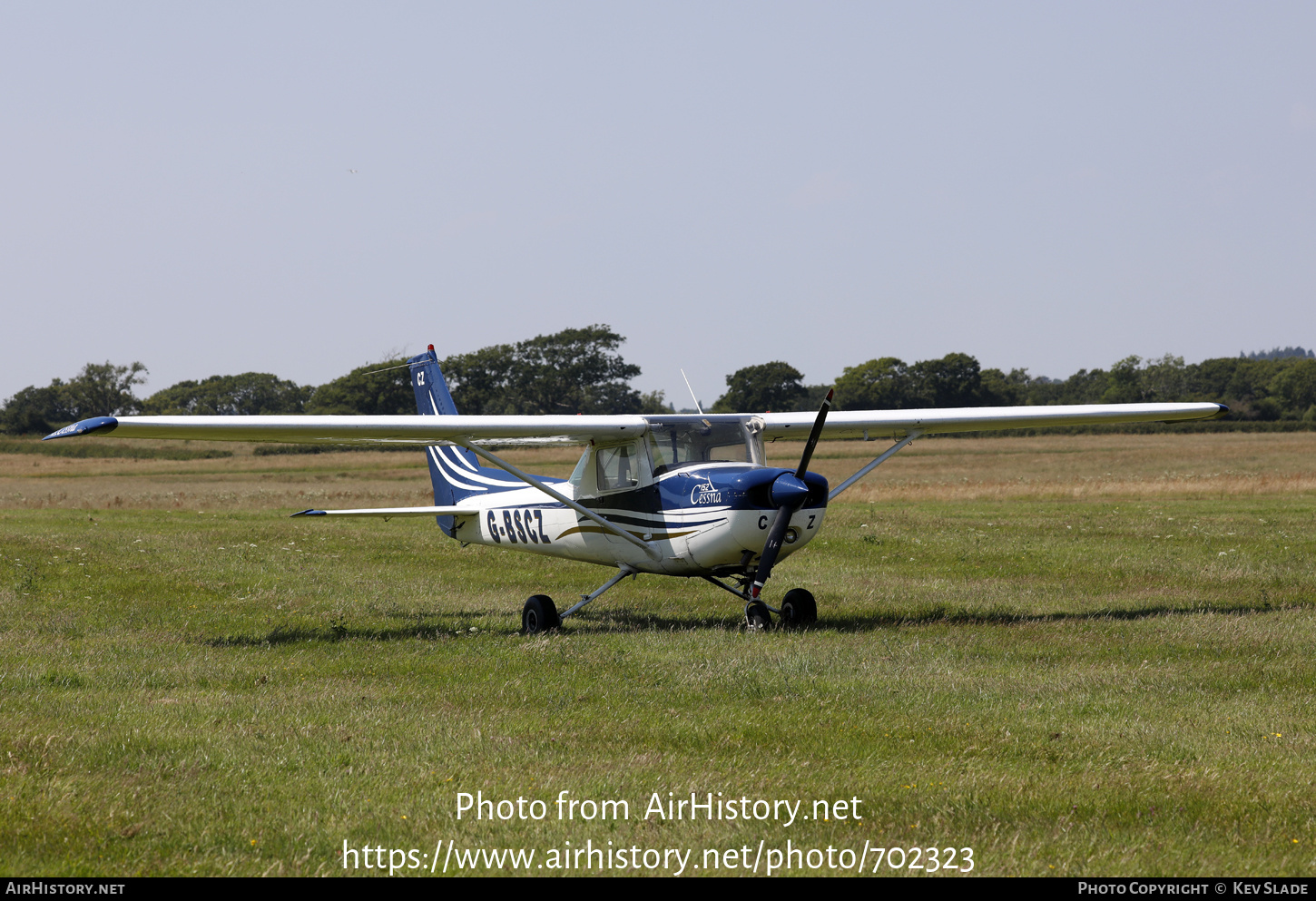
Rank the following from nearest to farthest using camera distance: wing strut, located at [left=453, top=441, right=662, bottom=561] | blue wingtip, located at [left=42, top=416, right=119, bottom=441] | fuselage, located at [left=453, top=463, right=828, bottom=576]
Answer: blue wingtip, located at [left=42, top=416, right=119, bottom=441], fuselage, located at [left=453, top=463, right=828, bottom=576], wing strut, located at [left=453, top=441, right=662, bottom=561]

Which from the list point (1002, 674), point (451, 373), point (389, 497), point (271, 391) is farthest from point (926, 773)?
point (271, 391)

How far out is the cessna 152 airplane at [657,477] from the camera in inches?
470

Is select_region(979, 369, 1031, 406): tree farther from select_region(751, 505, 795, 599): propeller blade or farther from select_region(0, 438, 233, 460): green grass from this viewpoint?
select_region(751, 505, 795, 599): propeller blade

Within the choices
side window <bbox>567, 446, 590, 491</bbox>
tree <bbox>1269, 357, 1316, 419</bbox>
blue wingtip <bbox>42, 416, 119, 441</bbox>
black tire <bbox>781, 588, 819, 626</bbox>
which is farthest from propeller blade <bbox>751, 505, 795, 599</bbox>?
tree <bbox>1269, 357, 1316, 419</bbox>

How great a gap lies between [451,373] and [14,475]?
4924 centimetres

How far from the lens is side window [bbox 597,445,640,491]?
13281mm

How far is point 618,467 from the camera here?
531 inches

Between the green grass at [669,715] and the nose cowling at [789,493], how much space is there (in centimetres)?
130

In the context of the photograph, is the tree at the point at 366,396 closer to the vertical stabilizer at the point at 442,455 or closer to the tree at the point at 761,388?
the tree at the point at 761,388

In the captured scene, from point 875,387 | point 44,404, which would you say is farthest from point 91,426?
point 44,404

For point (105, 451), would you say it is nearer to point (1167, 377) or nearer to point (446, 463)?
point (446, 463)

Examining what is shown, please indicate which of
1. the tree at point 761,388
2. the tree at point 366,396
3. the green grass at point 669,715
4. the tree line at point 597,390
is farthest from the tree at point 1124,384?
the green grass at point 669,715

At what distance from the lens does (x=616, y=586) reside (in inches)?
671

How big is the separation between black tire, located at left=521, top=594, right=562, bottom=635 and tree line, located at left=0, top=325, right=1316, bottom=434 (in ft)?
233
